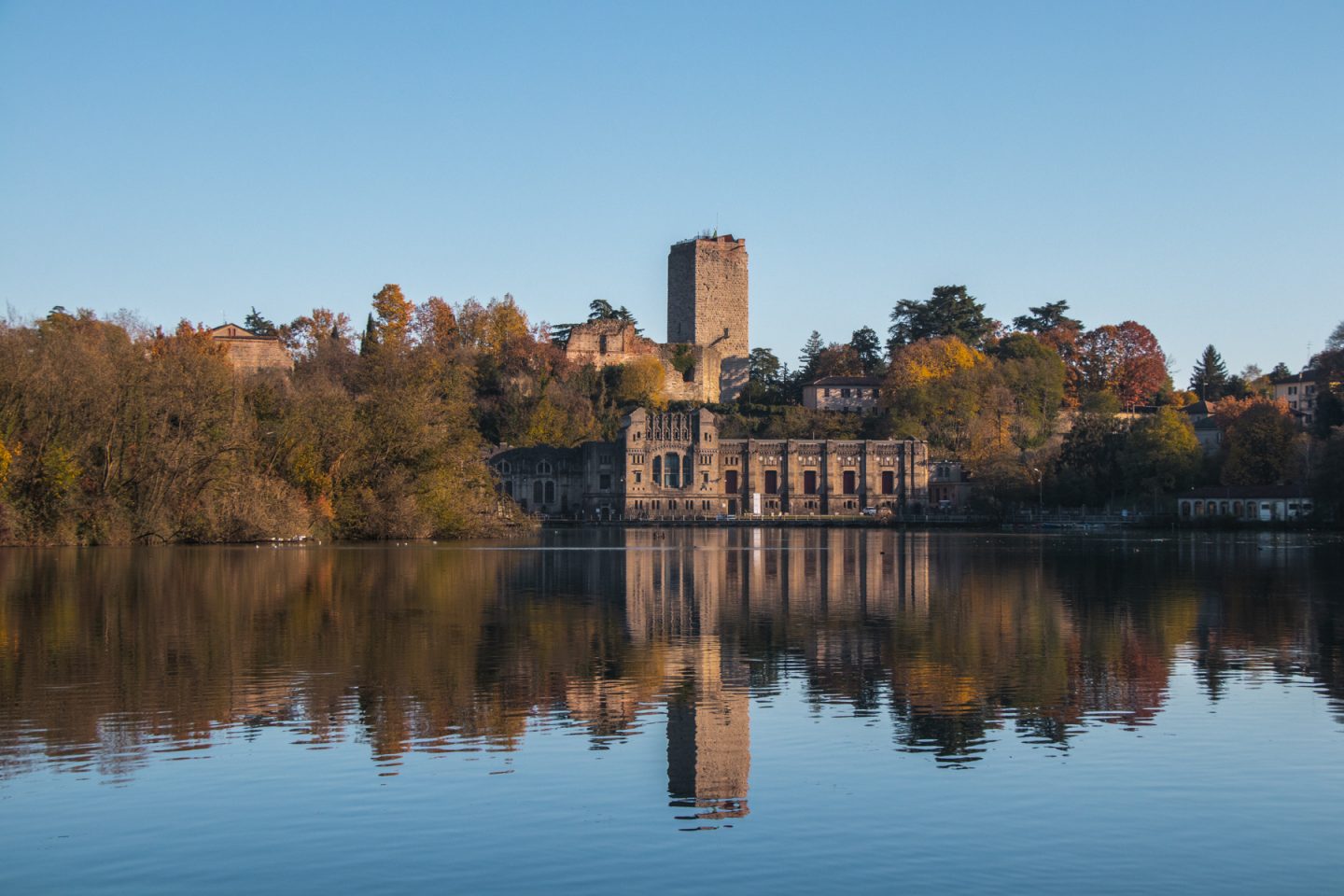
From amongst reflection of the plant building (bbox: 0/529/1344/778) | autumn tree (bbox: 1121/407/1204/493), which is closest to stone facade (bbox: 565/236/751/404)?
autumn tree (bbox: 1121/407/1204/493)

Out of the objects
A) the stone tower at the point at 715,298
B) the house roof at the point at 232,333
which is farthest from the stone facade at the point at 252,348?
the stone tower at the point at 715,298

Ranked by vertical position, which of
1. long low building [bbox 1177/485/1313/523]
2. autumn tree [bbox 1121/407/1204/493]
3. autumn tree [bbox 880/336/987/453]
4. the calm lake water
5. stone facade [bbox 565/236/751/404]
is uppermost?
stone facade [bbox 565/236/751/404]

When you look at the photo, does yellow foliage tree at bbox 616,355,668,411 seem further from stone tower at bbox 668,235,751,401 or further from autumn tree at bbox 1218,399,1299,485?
autumn tree at bbox 1218,399,1299,485

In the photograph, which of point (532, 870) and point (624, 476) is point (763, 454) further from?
point (532, 870)

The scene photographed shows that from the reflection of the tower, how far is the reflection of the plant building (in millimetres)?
66

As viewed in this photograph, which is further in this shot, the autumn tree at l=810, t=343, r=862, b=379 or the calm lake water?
the autumn tree at l=810, t=343, r=862, b=379

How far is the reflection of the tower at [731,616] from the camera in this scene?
44.1 feet

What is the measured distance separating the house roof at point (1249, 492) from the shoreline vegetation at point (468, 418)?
6.53 ft

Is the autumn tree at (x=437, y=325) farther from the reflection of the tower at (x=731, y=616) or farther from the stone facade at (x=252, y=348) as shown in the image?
the reflection of the tower at (x=731, y=616)

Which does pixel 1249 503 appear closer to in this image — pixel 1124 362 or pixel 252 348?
pixel 1124 362

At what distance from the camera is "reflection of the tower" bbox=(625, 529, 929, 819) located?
530 inches

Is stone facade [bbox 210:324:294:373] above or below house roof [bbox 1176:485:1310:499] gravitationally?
above

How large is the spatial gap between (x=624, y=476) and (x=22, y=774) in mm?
97964

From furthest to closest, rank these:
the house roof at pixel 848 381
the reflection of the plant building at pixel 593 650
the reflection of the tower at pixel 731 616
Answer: the house roof at pixel 848 381 < the reflection of the plant building at pixel 593 650 < the reflection of the tower at pixel 731 616
